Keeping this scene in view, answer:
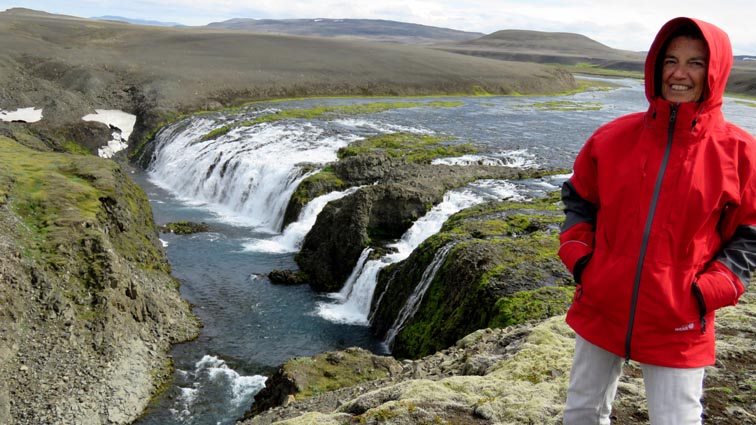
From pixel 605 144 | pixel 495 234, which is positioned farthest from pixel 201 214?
pixel 605 144

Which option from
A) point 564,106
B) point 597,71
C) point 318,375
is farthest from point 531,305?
point 597,71

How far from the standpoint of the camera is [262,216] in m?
38.8

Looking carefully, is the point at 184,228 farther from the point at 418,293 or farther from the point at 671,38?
the point at 671,38

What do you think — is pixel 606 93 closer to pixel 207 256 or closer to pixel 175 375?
pixel 207 256

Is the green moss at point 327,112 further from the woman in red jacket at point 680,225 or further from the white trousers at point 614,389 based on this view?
the woman in red jacket at point 680,225

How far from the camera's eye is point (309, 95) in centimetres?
8162

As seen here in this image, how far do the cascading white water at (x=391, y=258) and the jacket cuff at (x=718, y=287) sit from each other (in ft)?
68.9

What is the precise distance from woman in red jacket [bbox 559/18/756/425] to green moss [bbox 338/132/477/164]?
35.4 meters

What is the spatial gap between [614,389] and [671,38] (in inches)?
129

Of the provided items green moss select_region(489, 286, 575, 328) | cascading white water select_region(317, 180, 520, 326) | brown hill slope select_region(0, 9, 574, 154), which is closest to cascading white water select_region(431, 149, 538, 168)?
cascading white water select_region(317, 180, 520, 326)

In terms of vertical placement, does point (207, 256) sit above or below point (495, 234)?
below

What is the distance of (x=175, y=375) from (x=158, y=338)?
2.01 meters

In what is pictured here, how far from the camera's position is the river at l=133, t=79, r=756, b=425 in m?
21.1

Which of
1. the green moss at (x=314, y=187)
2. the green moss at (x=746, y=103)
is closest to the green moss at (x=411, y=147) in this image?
the green moss at (x=314, y=187)
